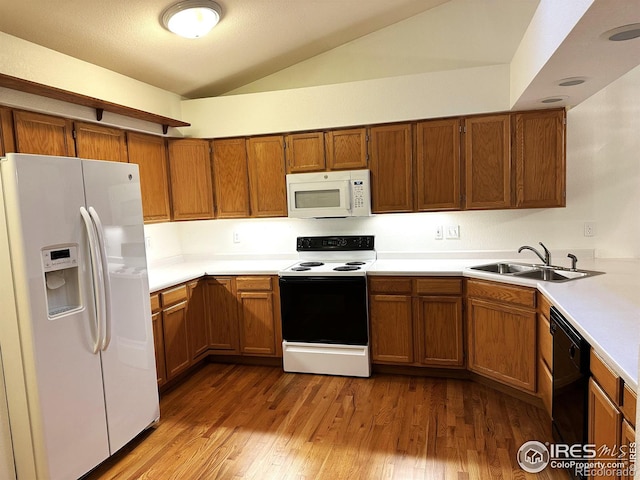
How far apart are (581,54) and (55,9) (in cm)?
274

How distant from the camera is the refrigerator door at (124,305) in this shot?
7.51ft

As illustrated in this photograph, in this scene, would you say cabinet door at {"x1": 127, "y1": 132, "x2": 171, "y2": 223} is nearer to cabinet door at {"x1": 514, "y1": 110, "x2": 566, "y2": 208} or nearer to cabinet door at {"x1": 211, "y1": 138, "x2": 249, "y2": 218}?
cabinet door at {"x1": 211, "y1": 138, "x2": 249, "y2": 218}

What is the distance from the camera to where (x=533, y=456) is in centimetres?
225

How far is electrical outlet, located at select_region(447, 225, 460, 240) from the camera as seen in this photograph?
3.61m

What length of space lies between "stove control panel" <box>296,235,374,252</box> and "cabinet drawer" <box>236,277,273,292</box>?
1.72 ft

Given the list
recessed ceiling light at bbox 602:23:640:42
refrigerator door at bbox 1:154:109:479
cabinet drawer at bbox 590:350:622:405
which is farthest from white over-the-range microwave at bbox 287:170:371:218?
cabinet drawer at bbox 590:350:622:405

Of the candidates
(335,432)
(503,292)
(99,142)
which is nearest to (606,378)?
(503,292)

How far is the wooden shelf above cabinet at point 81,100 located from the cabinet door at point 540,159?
280 centimetres

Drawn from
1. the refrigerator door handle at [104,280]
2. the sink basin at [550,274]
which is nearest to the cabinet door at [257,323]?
the refrigerator door handle at [104,280]

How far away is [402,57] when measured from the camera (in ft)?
11.9

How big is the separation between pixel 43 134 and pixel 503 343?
3275 mm

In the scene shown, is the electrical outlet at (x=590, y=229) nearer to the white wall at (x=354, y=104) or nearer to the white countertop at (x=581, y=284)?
the white countertop at (x=581, y=284)

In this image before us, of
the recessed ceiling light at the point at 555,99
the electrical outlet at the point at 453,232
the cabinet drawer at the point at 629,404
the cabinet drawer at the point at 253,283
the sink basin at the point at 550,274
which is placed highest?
the recessed ceiling light at the point at 555,99

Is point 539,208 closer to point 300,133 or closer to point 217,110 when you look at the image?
point 300,133
